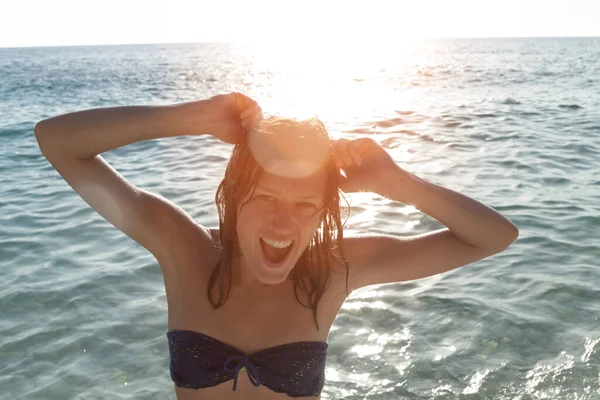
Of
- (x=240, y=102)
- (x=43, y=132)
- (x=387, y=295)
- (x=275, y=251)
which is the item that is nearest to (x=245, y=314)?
(x=275, y=251)

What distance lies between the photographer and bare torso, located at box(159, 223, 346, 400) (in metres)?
2.90

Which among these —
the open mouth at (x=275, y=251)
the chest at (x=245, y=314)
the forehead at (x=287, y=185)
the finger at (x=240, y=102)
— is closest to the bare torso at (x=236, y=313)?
the chest at (x=245, y=314)

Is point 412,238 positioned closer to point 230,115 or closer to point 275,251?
point 275,251

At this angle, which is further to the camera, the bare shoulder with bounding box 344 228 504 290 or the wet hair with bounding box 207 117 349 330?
the bare shoulder with bounding box 344 228 504 290

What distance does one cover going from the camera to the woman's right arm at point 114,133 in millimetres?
2613

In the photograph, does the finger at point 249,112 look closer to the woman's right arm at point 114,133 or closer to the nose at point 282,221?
the woman's right arm at point 114,133

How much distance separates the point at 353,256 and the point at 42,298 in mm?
4107

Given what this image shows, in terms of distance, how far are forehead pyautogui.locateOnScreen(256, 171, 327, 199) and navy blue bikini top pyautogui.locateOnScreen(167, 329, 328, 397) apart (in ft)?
2.45

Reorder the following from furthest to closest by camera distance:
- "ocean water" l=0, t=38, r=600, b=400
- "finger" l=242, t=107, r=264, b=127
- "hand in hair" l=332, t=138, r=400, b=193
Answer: "ocean water" l=0, t=38, r=600, b=400
"hand in hair" l=332, t=138, r=400, b=193
"finger" l=242, t=107, r=264, b=127

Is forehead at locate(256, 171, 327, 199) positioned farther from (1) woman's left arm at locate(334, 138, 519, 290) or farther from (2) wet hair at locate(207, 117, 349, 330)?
(1) woman's left arm at locate(334, 138, 519, 290)

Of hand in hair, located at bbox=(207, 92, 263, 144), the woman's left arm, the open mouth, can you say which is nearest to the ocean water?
the woman's left arm

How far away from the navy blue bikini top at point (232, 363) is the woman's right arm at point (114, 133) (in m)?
0.61

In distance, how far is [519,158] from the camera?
11.3 metres

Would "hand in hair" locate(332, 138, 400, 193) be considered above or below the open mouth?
above
